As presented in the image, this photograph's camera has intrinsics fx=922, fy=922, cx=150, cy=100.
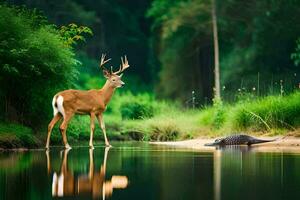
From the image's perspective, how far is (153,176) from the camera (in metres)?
12.8

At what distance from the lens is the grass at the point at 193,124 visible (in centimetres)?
2362

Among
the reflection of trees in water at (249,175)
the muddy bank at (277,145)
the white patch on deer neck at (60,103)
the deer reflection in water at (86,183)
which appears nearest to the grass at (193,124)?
the white patch on deer neck at (60,103)

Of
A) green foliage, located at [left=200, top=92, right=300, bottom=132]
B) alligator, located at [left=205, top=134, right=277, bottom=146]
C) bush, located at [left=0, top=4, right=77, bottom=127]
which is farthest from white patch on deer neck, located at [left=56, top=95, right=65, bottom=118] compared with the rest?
green foliage, located at [left=200, top=92, right=300, bottom=132]

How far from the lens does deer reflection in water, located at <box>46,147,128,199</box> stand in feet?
34.9

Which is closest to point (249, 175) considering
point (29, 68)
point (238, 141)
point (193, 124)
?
point (238, 141)

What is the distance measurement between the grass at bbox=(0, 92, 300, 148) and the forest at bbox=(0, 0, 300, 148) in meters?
0.04

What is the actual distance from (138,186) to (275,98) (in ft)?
47.4

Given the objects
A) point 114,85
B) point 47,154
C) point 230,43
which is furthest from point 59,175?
point 230,43

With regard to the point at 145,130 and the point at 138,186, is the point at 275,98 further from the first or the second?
the point at 138,186

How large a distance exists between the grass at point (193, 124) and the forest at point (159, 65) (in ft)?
0.12

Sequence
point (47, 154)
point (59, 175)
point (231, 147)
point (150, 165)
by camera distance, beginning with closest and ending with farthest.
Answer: point (59, 175) → point (150, 165) → point (47, 154) → point (231, 147)

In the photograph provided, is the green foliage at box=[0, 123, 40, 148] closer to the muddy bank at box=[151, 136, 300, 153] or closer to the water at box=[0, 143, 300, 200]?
the water at box=[0, 143, 300, 200]

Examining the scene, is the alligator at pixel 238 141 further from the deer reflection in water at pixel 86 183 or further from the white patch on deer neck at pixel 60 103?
the deer reflection in water at pixel 86 183

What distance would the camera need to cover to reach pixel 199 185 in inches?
450
